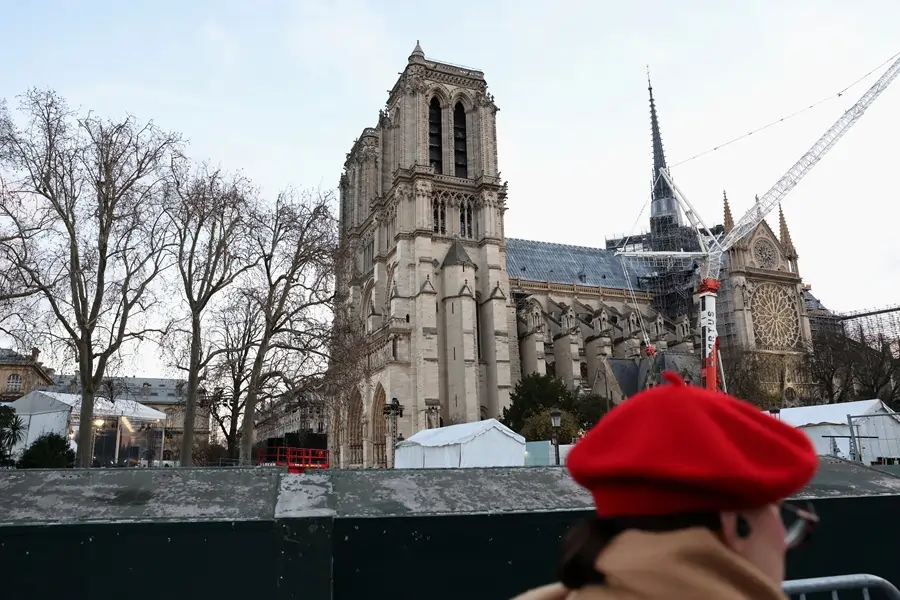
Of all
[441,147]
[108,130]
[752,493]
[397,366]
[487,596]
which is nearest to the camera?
[752,493]

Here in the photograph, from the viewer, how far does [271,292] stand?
2244 centimetres

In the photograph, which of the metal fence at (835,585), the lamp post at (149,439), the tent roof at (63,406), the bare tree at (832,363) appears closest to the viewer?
the metal fence at (835,585)

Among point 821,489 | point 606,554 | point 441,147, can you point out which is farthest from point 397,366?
point 606,554

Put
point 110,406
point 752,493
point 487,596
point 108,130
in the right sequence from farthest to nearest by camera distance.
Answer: point 110,406, point 108,130, point 487,596, point 752,493

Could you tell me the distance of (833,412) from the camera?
22625 millimetres

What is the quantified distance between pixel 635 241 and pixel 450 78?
1388 inches

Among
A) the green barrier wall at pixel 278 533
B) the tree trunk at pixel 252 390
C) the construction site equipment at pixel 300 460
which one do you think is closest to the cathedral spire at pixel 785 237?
the construction site equipment at pixel 300 460

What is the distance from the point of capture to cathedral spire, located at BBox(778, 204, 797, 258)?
198 ft

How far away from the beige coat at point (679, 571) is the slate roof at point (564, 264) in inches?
2109

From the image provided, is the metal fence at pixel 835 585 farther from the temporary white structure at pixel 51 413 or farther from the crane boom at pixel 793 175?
the crane boom at pixel 793 175

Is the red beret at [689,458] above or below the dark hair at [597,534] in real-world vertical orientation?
above

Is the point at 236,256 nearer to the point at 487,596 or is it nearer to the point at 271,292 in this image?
the point at 271,292

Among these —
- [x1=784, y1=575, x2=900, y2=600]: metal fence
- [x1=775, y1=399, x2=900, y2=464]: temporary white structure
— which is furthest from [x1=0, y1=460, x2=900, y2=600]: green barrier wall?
[x1=775, y1=399, x2=900, y2=464]: temporary white structure

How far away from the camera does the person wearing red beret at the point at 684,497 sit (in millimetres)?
1109
